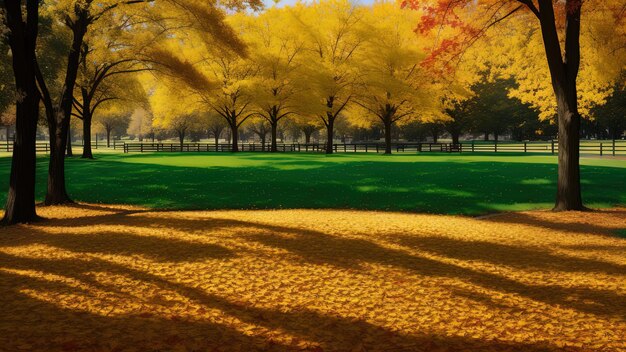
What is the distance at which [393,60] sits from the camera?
42.0m

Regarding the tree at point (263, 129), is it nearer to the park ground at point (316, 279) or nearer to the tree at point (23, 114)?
the tree at point (23, 114)

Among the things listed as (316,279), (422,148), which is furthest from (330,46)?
(316,279)

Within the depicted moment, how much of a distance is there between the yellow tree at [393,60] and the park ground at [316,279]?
26967mm

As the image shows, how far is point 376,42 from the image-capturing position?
4162 cm

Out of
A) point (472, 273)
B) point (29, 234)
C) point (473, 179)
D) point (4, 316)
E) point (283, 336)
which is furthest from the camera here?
point (473, 179)

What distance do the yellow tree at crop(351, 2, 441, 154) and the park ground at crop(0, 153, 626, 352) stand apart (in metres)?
27.0

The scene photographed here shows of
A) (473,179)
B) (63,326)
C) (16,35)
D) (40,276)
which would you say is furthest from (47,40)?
(63,326)

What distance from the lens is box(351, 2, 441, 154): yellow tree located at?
4109cm

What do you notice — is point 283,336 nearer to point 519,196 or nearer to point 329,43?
point 519,196

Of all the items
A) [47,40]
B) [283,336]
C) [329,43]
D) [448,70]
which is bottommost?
[283,336]

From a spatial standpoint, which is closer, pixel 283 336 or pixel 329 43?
pixel 283 336

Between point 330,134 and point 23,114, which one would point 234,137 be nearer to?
point 330,134

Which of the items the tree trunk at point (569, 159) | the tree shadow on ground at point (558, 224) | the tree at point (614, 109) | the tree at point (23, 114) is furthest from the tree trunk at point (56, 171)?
the tree at point (614, 109)

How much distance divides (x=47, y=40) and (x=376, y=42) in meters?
24.0
